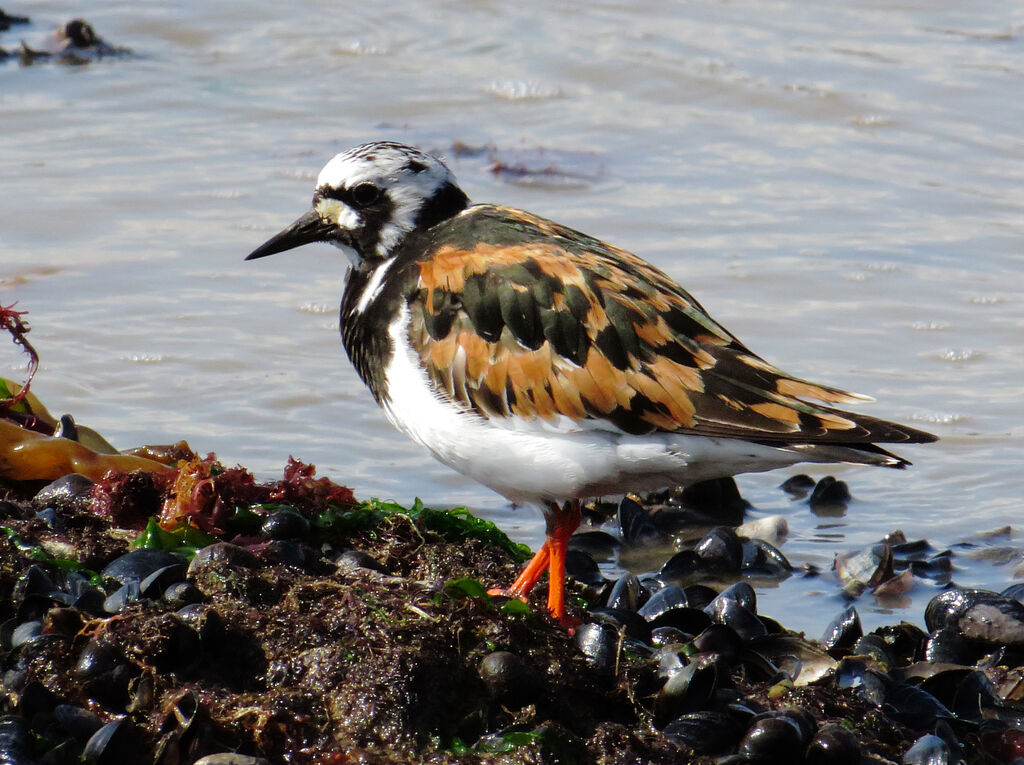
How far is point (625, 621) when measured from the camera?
3684 mm

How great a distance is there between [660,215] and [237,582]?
5.19 meters

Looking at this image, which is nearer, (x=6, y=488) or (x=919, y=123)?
(x=6, y=488)

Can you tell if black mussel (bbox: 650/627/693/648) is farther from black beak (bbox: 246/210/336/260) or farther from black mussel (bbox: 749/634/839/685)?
black beak (bbox: 246/210/336/260)

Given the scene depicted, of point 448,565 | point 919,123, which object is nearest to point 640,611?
point 448,565

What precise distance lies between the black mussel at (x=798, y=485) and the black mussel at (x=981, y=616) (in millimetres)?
1487

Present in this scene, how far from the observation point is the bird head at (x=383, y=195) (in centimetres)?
399

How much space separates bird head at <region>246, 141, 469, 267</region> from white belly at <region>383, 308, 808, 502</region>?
15.8 inches

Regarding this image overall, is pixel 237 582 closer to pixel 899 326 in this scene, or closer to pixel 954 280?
pixel 899 326

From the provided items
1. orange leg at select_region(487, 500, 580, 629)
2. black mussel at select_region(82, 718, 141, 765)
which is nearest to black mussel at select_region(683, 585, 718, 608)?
orange leg at select_region(487, 500, 580, 629)

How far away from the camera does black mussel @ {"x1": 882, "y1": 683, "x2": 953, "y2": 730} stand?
329 centimetres

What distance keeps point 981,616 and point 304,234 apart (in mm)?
2319


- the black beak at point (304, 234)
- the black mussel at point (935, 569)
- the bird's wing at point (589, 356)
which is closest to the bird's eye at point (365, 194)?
the black beak at point (304, 234)

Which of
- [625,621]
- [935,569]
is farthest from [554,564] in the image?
[935,569]

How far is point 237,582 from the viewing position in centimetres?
328
